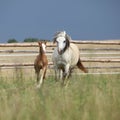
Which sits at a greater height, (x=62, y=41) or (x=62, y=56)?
(x=62, y=41)

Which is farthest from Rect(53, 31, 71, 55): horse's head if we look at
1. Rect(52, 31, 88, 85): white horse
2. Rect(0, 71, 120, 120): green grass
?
Rect(0, 71, 120, 120): green grass

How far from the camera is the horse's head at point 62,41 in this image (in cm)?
1408

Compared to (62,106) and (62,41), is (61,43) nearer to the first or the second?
(62,41)

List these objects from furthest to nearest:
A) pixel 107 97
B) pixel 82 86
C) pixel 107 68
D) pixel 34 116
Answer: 1. pixel 107 68
2. pixel 82 86
3. pixel 107 97
4. pixel 34 116

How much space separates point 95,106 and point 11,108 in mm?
864

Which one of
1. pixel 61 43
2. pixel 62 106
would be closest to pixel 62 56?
pixel 61 43

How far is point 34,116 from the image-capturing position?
5293 millimetres

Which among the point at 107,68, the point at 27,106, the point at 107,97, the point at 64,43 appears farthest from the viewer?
the point at 107,68

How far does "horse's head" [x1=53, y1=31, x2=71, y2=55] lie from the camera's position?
14.1 m

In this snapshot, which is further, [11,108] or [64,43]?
[64,43]

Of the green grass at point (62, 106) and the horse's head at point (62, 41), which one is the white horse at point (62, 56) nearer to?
the horse's head at point (62, 41)

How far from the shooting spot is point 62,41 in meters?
14.1

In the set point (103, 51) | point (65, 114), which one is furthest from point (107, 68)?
point (65, 114)

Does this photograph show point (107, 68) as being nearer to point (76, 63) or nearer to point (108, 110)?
point (76, 63)
